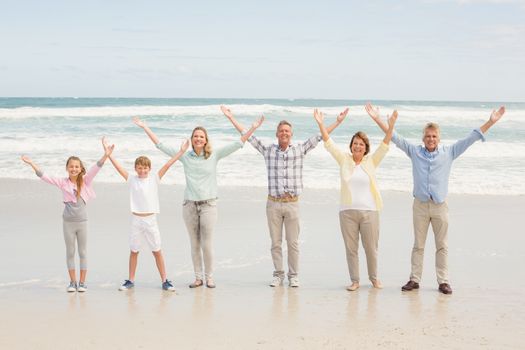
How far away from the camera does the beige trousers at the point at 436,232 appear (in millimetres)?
6270

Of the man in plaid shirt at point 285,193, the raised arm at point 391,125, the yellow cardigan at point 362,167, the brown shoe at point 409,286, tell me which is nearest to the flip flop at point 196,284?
the man in plaid shirt at point 285,193

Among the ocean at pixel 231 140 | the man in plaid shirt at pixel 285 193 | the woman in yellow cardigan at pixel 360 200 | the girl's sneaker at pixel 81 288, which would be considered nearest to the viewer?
the girl's sneaker at pixel 81 288

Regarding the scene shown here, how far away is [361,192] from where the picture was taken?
6.29m

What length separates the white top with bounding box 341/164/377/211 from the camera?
6.29 metres

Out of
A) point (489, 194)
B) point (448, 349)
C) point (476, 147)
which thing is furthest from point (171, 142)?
point (448, 349)

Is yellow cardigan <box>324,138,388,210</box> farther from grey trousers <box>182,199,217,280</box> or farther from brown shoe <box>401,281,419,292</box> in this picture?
grey trousers <box>182,199,217,280</box>

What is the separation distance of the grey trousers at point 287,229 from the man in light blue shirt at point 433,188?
1.13m

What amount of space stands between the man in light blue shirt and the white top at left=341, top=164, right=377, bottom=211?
46cm

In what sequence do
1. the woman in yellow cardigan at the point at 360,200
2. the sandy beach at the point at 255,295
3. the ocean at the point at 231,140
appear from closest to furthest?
the sandy beach at the point at 255,295, the woman in yellow cardigan at the point at 360,200, the ocean at the point at 231,140

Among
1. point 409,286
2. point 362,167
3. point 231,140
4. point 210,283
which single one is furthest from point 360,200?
point 231,140

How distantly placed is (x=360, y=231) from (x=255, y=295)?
126cm

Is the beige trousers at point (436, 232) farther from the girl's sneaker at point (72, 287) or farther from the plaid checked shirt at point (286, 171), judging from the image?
the girl's sneaker at point (72, 287)

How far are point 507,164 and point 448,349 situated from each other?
13986 mm

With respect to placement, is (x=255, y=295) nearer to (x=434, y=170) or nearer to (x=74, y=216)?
(x=74, y=216)
